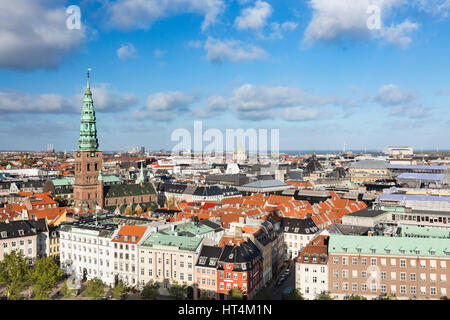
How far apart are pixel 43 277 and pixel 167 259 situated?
17685 millimetres

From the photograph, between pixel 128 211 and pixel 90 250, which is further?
pixel 128 211

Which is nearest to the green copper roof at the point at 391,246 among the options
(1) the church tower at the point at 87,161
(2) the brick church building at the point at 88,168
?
(2) the brick church building at the point at 88,168

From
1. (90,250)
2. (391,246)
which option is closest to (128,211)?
(90,250)

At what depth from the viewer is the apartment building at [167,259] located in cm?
6469

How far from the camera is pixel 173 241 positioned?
67.4 meters

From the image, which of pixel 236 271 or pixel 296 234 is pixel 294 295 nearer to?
pixel 236 271

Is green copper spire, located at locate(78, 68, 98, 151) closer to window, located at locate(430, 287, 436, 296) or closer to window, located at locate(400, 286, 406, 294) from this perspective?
window, located at locate(400, 286, 406, 294)

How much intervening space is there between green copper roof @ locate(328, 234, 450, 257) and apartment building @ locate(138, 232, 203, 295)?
20.4m

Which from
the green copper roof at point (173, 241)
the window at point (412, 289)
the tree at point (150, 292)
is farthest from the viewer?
the green copper roof at point (173, 241)

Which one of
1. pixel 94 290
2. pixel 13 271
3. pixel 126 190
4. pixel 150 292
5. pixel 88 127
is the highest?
pixel 88 127

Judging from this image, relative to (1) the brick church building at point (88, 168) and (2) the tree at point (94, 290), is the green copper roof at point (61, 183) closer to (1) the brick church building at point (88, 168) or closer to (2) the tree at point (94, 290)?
(1) the brick church building at point (88, 168)

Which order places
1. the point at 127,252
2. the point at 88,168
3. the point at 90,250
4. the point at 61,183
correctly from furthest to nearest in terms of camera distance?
the point at 61,183
the point at 88,168
the point at 90,250
the point at 127,252

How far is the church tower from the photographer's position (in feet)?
385

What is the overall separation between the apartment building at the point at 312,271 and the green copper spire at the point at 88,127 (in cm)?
7648
